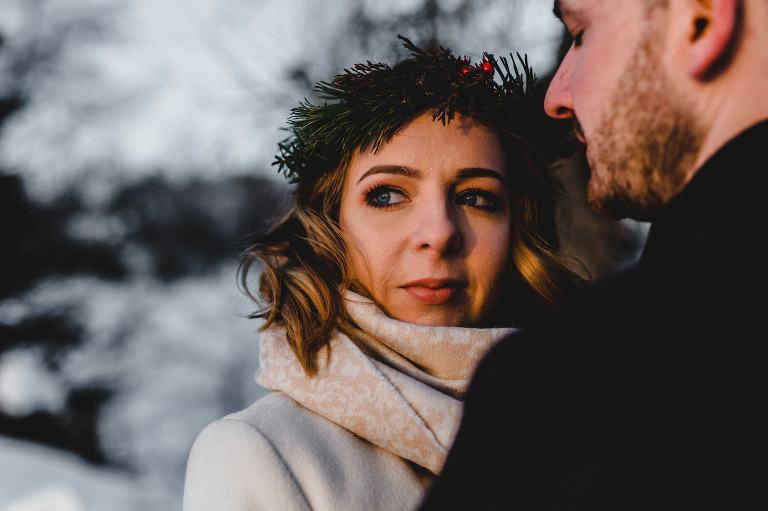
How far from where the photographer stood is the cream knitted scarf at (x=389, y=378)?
1.48 m

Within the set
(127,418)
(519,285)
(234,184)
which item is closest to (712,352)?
(519,285)

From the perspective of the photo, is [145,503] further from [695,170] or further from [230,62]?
[695,170]

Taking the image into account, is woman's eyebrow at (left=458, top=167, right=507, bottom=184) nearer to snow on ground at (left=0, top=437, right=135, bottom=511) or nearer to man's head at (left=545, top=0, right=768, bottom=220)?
man's head at (left=545, top=0, right=768, bottom=220)

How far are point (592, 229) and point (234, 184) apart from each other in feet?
10.7

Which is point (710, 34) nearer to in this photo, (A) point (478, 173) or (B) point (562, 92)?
(B) point (562, 92)

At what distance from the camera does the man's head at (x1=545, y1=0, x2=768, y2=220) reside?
936mm

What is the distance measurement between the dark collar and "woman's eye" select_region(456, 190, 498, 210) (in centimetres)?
86

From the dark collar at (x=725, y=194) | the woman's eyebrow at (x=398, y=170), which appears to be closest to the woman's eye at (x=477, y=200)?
the woman's eyebrow at (x=398, y=170)

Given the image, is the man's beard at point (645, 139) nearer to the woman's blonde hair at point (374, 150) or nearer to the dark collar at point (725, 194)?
the dark collar at point (725, 194)

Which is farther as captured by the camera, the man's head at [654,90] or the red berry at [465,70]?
the red berry at [465,70]

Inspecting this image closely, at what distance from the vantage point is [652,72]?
1023 millimetres

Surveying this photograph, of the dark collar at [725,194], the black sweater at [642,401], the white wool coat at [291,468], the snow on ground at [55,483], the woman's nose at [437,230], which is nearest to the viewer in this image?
the black sweater at [642,401]

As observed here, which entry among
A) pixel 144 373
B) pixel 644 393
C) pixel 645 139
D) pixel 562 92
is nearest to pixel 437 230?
pixel 562 92

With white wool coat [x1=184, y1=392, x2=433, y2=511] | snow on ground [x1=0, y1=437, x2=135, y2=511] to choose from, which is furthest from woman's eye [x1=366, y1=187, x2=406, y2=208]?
snow on ground [x1=0, y1=437, x2=135, y2=511]
